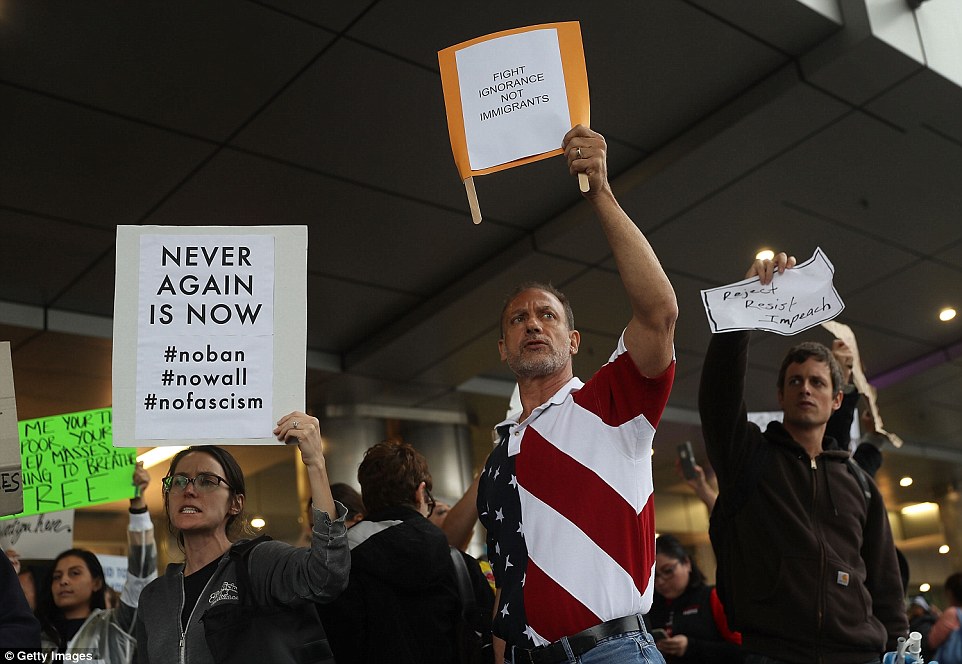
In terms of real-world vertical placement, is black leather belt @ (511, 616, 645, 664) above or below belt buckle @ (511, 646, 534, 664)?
above

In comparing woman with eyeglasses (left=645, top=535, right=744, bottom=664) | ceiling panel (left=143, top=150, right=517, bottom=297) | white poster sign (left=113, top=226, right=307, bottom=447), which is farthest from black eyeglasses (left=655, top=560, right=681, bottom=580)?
white poster sign (left=113, top=226, right=307, bottom=447)

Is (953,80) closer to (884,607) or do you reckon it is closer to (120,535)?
(884,607)

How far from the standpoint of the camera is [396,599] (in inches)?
125

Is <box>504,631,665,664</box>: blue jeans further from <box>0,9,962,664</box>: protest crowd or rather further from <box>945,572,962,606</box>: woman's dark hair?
<box>945,572,962,606</box>: woman's dark hair

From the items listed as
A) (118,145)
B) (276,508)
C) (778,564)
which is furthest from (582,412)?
(276,508)

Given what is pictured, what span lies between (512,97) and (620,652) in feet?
4.55

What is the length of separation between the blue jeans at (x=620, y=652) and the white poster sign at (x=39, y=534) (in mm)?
3465

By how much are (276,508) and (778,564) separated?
10309mm

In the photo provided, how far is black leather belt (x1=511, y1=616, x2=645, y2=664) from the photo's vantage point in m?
2.20

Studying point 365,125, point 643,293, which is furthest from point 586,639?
point 365,125

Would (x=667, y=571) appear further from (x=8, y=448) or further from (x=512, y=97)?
(x=8, y=448)

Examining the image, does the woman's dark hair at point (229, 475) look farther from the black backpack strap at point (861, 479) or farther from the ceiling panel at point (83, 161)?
the ceiling panel at point (83, 161)

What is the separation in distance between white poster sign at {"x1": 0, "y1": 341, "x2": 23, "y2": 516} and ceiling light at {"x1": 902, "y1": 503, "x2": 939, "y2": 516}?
16.8 meters

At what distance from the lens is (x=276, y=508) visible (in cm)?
1274
